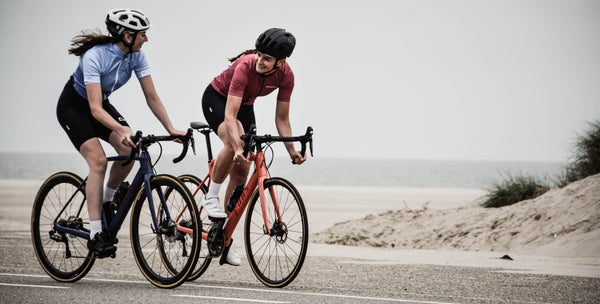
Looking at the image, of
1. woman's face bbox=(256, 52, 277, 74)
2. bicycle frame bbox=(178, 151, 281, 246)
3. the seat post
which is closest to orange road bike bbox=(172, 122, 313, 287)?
bicycle frame bbox=(178, 151, 281, 246)

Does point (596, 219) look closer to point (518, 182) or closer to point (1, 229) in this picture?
point (518, 182)

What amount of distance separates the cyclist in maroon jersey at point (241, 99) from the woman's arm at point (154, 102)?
1.39 feet

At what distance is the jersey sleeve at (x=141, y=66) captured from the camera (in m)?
6.97

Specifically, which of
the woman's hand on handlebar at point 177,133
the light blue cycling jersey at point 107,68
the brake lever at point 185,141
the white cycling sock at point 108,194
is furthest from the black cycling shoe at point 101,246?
the light blue cycling jersey at point 107,68

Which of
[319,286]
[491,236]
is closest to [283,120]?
[319,286]

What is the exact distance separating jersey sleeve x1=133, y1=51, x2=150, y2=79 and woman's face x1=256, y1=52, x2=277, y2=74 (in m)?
1.07

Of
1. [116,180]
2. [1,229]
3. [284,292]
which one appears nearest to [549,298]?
[284,292]

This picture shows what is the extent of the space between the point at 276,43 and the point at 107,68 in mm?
1533

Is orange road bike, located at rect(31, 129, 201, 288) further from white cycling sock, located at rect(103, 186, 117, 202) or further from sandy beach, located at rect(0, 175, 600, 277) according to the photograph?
sandy beach, located at rect(0, 175, 600, 277)

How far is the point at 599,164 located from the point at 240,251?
835 cm

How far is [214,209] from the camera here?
7.03 meters

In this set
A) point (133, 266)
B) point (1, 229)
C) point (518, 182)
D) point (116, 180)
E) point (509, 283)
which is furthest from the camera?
point (518, 182)

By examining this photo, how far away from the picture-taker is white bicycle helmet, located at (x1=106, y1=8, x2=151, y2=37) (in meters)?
6.73

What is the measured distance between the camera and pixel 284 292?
661 centimetres
